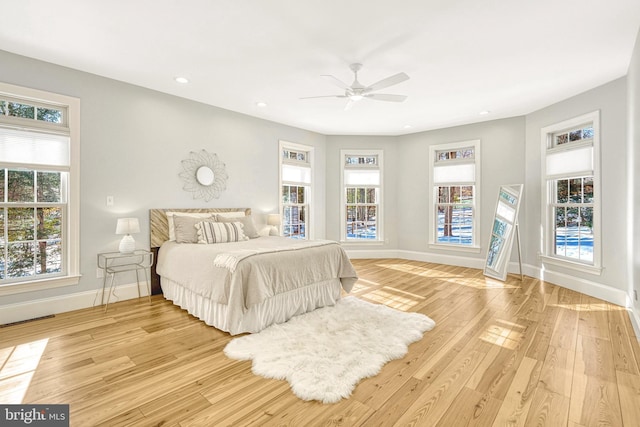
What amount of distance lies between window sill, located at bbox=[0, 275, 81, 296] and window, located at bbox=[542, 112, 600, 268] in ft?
21.4

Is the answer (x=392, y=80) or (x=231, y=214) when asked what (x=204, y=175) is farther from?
(x=392, y=80)

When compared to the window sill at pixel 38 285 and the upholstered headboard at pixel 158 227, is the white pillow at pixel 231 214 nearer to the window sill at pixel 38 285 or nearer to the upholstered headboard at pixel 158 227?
the upholstered headboard at pixel 158 227

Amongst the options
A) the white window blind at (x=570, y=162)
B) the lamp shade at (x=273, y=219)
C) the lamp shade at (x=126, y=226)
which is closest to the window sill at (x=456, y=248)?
the white window blind at (x=570, y=162)

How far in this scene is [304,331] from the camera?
295 cm

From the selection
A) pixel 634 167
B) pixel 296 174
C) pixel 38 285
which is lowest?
pixel 38 285

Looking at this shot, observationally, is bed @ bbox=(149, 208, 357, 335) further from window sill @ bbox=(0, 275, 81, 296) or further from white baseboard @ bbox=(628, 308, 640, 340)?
white baseboard @ bbox=(628, 308, 640, 340)

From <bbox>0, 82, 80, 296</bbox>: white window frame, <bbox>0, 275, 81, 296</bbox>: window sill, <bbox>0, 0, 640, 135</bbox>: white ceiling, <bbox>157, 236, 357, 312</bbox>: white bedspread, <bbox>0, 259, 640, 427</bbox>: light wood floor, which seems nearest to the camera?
<bbox>0, 259, 640, 427</bbox>: light wood floor

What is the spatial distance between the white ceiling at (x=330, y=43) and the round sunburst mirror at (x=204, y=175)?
0.89m

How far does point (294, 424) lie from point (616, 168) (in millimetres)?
4713

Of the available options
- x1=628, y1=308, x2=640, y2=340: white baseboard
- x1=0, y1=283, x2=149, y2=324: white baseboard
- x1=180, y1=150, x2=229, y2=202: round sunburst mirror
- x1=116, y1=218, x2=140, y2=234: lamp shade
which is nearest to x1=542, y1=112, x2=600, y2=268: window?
x1=628, y1=308, x2=640, y2=340: white baseboard

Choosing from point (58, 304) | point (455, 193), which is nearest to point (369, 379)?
point (58, 304)

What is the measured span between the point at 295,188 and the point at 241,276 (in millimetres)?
3642

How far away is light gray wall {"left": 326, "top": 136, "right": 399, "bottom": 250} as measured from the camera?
22.4 ft

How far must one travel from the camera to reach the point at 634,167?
312 cm
